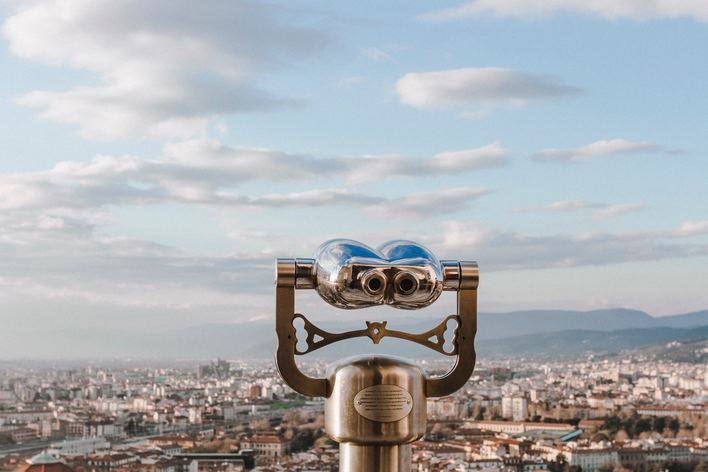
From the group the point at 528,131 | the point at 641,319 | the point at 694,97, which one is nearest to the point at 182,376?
the point at 528,131

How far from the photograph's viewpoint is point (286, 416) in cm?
629

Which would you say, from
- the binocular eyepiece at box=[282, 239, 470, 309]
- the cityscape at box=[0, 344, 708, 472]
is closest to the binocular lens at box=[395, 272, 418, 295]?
the binocular eyepiece at box=[282, 239, 470, 309]

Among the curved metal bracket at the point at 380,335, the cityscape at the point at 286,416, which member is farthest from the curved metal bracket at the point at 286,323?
the cityscape at the point at 286,416

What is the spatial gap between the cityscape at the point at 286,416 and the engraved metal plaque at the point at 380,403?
567 cm

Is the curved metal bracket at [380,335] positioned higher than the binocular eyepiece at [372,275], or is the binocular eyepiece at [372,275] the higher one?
the binocular eyepiece at [372,275]

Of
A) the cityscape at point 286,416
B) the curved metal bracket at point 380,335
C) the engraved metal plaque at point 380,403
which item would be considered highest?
the curved metal bracket at point 380,335

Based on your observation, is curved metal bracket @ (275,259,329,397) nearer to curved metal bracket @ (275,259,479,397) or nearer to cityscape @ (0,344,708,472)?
curved metal bracket @ (275,259,479,397)

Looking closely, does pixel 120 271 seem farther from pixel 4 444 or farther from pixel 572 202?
pixel 572 202

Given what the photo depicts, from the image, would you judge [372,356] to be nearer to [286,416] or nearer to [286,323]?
[286,323]

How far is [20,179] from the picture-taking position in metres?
10.8

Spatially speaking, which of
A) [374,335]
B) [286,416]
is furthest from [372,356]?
[286,416]

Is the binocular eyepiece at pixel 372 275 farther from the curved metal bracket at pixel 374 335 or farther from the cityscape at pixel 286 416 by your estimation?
the cityscape at pixel 286 416

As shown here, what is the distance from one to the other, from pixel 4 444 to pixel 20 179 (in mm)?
3927

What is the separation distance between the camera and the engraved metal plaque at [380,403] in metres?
0.61
